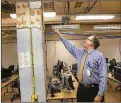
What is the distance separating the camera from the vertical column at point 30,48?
3.58 meters

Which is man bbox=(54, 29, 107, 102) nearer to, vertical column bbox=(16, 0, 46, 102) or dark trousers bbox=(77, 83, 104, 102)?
dark trousers bbox=(77, 83, 104, 102)

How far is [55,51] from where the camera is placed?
10.3 meters

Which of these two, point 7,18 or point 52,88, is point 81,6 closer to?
point 7,18

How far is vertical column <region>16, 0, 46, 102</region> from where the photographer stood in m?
3.58

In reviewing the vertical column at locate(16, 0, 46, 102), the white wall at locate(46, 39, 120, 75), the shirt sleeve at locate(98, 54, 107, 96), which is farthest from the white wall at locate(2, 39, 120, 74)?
the shirt sleeve at locate(98, 54, 107, 96)

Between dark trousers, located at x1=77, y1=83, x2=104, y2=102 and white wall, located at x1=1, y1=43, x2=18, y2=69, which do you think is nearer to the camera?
dark trousers, located at x1=77, y1=83, x2=104, y2=102

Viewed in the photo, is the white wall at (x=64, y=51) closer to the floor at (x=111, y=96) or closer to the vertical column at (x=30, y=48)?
the floor at (x=111, y=96)

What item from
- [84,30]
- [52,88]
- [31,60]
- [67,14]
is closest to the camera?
[31,60]

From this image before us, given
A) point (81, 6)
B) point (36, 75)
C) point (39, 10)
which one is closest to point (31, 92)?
point (36, 75)

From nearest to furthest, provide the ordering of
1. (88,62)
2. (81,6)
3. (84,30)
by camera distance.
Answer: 1. (88,62)
2. (81,6)
3. (84,30)

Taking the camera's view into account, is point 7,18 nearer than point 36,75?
No

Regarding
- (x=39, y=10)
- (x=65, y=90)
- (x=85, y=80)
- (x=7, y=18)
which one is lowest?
(x=65, y=90)

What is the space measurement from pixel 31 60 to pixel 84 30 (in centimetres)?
665

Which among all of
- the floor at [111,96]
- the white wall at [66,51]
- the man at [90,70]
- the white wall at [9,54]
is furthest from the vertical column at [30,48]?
the white wall at [9,54]
